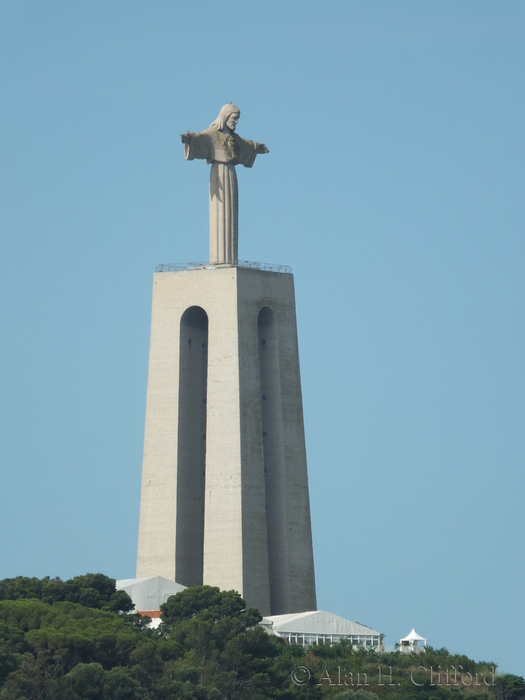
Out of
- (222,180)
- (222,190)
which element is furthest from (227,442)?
(222,180)

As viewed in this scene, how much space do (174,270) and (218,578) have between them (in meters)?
13.5

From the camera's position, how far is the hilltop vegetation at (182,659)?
5778cm

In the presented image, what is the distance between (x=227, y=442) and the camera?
77812 mm

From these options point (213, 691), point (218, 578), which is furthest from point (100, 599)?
point (213, 691)

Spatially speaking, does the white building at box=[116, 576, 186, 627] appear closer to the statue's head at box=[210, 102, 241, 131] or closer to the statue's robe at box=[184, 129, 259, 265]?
the statue's robe at box=[184, 129, 259, 265]

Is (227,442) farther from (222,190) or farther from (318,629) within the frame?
(222,190)

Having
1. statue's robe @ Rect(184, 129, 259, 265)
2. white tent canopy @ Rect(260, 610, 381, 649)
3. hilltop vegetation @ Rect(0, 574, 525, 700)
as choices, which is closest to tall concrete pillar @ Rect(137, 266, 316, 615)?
statue's robe @ Rect(184, 129, 259, 265)

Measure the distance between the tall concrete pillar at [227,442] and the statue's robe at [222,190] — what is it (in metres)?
1.50

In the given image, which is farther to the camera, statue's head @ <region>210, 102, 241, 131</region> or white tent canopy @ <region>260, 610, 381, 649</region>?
statue's head @ <region>210, 102, 241, 131</region>

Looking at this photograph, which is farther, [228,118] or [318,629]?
[228,118]

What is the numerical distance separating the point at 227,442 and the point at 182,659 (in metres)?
16.0

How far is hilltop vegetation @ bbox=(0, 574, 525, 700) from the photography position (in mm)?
57781

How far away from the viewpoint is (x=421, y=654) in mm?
74750

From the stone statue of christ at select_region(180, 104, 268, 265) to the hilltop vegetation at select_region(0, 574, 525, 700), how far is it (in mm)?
16290
